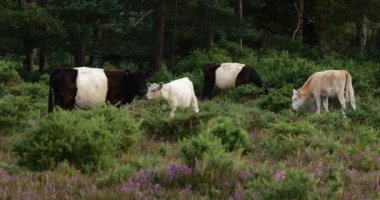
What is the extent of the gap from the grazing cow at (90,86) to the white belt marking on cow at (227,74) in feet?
21.4

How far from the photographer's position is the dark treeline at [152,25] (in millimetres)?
21562

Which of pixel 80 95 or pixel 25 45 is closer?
pixel 80 95

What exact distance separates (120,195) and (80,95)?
24.2ft

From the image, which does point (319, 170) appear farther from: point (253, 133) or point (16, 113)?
point (16, 113)

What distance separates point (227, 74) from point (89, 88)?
820 cm

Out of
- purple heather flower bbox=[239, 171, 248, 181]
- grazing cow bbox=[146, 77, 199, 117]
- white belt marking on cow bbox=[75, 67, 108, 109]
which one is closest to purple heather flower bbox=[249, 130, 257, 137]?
grazing cow bbox=[146, 77, 199, 117]

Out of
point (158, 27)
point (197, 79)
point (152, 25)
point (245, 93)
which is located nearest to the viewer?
point (245, 93)

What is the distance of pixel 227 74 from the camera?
64.4 feet

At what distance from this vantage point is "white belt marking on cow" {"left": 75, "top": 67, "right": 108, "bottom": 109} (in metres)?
12.2

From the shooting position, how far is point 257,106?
15914mm

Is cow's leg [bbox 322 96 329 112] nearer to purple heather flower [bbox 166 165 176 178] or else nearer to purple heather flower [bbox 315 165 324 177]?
purple heather flower [bbox 315 165 324 177]

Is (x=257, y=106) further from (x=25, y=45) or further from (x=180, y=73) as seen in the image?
(x=25, y=45)

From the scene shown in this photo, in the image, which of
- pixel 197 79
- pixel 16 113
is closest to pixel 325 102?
pixel 197 79

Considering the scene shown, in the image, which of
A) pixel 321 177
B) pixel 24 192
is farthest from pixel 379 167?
pixel 24 192
